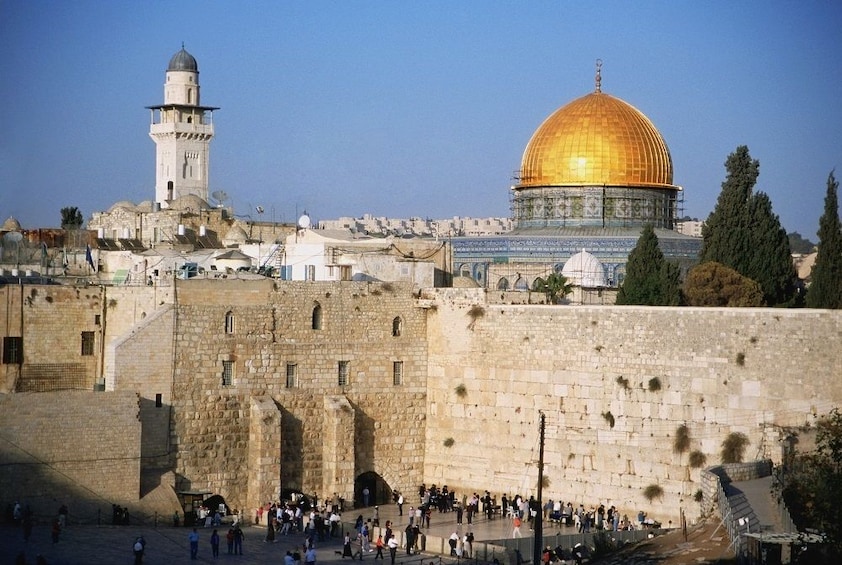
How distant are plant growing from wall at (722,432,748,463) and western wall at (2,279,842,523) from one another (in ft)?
0.55

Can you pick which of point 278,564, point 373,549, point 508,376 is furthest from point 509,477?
point 278,564

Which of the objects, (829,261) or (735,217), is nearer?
(829,261)

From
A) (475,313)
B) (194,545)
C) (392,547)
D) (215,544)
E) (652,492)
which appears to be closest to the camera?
(194,545)

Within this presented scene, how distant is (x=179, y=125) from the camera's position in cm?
6606

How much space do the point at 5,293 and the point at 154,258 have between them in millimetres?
6571

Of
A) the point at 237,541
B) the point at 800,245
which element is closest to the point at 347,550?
the point at 237,541

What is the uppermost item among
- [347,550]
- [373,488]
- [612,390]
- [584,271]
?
[584,271]

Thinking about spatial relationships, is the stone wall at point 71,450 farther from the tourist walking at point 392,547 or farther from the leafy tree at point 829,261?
the leafy tree at point 829,261

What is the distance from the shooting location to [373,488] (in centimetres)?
3416

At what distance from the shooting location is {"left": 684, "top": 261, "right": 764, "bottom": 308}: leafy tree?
34469 millimetres

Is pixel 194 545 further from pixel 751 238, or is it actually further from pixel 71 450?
pixel 751 238

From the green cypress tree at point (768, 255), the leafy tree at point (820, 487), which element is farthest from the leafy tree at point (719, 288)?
the leafy tree at point (820, 487)

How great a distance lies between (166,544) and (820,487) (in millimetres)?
12118

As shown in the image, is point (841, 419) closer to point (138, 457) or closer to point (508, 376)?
point (508, 376)
